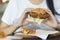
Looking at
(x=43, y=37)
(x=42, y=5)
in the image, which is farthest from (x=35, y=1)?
(x=43, y=37)

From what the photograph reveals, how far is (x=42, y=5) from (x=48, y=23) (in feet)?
0.51

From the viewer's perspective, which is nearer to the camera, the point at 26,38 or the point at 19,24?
the point at 26,38

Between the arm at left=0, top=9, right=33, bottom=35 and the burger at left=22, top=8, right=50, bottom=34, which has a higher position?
the burger at left=22, top=8, right=50, bottom=34

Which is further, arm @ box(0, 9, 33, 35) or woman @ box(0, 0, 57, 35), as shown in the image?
woman @ box(0, 0, 57, 35)

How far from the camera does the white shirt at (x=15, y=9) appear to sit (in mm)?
1117

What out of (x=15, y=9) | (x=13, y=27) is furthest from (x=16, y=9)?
(x=13, y=27)

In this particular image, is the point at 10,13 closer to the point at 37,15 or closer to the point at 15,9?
the point at 15,9

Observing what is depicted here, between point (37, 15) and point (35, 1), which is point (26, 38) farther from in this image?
point (35, 1)

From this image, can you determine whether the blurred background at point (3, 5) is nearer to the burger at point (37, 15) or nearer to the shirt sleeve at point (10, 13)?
the shirt sleeve at point (10, 13)

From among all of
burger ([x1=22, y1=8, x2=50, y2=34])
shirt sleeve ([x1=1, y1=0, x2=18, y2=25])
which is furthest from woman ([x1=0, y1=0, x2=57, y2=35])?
burger ([x1=22, y1=8, x2=50, y2=34])

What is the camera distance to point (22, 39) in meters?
0.80

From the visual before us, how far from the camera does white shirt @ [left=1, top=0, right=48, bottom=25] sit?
1.12 m

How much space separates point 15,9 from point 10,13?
0.04m

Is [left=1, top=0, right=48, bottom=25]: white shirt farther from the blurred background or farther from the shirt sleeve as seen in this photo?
the blurred background
